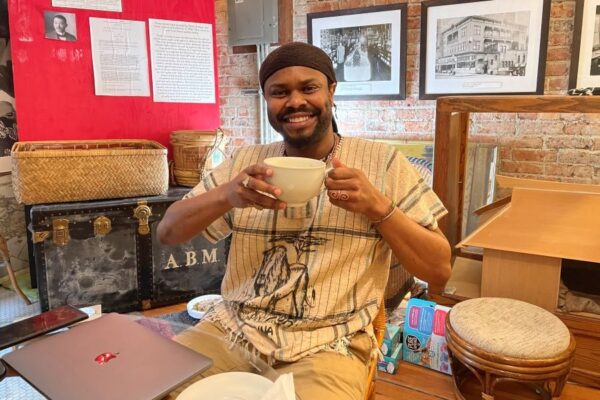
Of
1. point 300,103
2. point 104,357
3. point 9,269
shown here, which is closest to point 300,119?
point 300,103

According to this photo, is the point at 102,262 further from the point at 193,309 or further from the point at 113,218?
the point at 193,309

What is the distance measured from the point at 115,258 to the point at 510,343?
1.83m

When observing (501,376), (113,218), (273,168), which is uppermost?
(273,168)

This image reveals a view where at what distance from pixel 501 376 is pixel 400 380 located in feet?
1.69

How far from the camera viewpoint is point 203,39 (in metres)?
2.97

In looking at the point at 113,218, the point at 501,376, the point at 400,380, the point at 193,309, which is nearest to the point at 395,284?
the point at 400,380

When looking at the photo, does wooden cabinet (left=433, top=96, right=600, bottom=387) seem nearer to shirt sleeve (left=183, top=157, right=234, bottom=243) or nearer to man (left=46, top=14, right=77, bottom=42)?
shirt sleeve (left=183, top=157, right=234, bottom=243)

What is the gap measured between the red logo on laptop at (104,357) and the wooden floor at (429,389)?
3.90ft

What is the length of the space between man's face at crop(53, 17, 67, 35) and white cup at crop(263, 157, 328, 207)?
2077 mm

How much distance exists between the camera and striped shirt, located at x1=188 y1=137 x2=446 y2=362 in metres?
1.13

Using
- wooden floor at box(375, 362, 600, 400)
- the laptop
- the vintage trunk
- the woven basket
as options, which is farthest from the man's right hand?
the woven basket

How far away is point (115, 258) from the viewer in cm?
237

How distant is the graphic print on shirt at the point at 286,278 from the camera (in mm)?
1153

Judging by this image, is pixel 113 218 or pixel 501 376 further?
pixel 113 218
